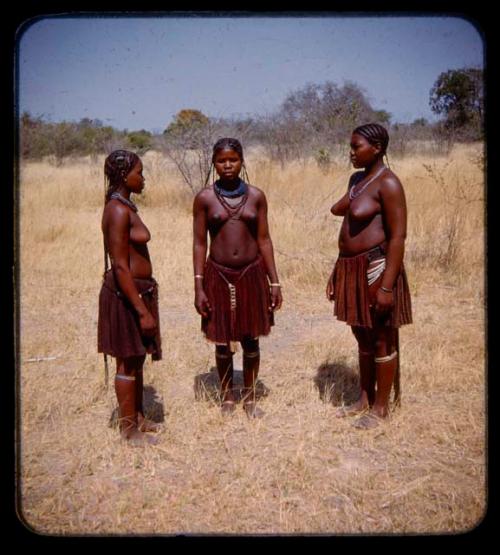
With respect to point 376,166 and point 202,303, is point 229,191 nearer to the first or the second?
point 202,303

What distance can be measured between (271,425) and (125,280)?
1.43 m

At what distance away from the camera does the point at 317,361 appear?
4895mm

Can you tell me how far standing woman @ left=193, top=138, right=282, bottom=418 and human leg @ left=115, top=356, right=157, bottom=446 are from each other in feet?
1.86

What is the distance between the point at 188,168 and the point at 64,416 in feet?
29.2

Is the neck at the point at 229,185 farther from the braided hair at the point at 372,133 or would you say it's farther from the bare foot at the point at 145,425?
the bare foot at the point at 145,425

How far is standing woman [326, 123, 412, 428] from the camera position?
342cm

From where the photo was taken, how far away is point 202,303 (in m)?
3.71

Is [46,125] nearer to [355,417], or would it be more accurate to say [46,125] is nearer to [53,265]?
[53,265]

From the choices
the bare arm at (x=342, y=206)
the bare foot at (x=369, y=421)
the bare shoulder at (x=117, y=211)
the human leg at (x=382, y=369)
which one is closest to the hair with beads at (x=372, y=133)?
the bare arm at (x=342, y=206)

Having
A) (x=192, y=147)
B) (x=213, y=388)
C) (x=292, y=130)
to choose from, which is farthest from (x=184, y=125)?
(x=213, y=388)

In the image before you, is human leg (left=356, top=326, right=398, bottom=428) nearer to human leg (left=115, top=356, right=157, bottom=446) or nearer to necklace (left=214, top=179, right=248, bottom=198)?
necklace (left=214, top=179, right=248, bottom=198)

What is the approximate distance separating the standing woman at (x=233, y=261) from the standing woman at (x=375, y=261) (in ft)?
1.64

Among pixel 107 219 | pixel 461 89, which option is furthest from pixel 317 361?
pixel 461 89

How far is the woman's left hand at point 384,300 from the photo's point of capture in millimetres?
3477
